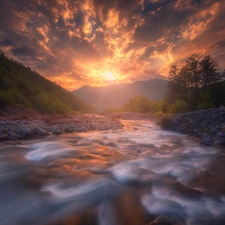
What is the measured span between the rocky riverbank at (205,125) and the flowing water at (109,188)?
7.91ft

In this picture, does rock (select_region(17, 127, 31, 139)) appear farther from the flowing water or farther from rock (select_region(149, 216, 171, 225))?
rock (select_region(149, 216, 171, 225))

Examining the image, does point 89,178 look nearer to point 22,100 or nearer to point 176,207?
point 176,207

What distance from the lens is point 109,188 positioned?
10.8 ft

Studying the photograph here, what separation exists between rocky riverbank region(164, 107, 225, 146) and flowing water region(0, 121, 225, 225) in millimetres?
2410

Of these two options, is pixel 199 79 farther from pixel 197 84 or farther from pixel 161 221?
pixel 161 221

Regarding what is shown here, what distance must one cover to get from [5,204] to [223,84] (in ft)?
109

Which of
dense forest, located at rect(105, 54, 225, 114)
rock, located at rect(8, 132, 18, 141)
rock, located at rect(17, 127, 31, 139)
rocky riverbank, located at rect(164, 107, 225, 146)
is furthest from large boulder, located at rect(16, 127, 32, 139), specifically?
dense forest, located at rect(105, 54, 225, 114)

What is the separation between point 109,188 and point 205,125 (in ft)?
28.5

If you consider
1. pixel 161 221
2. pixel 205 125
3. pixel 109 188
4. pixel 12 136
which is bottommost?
pixel 109 188

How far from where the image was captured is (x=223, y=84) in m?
26.7

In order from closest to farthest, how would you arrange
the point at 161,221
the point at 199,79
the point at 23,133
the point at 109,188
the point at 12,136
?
the point at 161,221 < the point at 109,188 < the point at 12,136 < the point at 23,133 < the point at 199,79

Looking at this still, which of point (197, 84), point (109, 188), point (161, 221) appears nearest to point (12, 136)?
point (109, 188)

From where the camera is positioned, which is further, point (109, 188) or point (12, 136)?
point (12, 136)

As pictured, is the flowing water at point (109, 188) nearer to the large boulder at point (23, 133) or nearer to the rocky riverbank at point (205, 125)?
the large boulder at point (23, 133)
